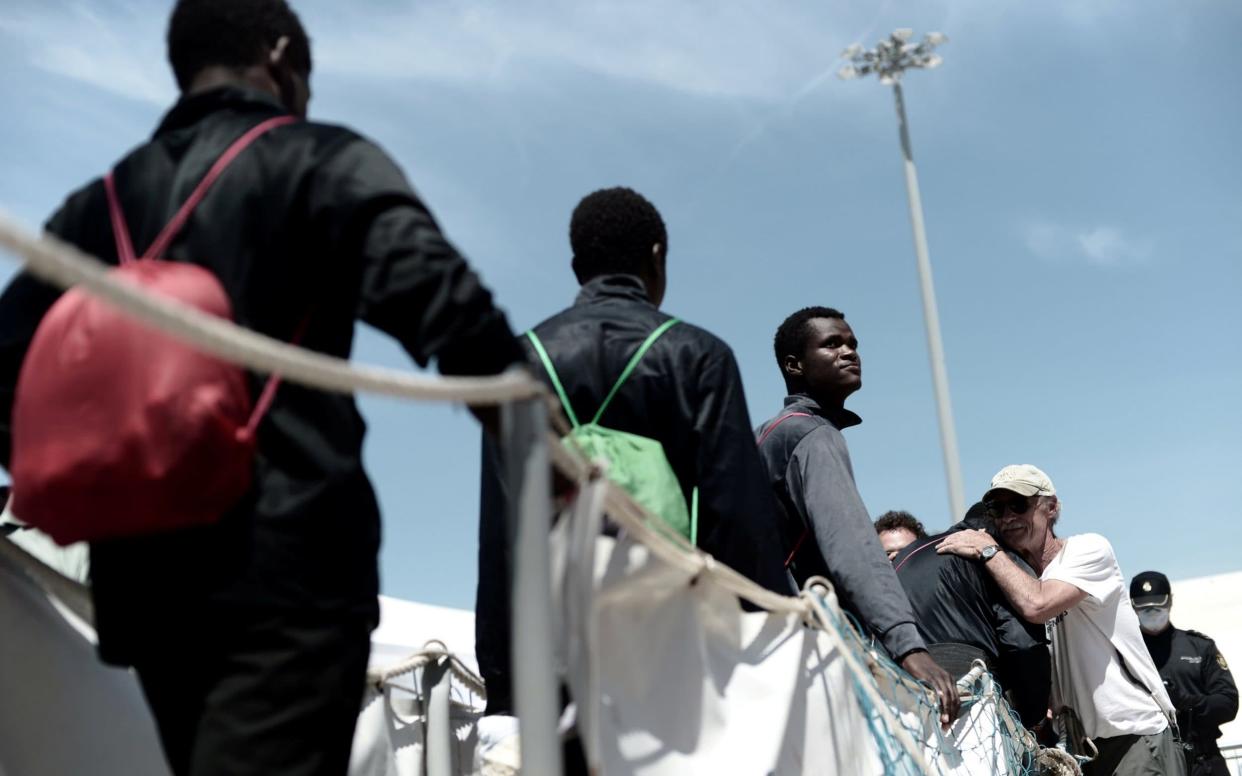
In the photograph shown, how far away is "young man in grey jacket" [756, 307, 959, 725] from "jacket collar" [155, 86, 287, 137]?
2072mm

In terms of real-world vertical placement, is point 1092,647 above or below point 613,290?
below

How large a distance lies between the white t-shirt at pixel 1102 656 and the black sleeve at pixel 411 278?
396 cm

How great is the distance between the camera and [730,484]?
306 centimetres

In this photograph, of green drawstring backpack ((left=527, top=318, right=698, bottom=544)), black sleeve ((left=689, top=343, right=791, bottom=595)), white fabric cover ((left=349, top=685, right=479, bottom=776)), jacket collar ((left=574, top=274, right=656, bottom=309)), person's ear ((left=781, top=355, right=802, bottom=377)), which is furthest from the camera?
person's ear ((left=781, top=355, right=802, bottom=377))

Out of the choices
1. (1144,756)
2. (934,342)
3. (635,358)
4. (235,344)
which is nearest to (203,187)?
(235,344)

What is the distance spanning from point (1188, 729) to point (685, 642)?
741cm

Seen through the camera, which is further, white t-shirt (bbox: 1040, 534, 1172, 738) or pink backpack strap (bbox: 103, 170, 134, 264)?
white t-shirt (bbox: 1040, 534, 1172, 738)

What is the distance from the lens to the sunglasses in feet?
18.7

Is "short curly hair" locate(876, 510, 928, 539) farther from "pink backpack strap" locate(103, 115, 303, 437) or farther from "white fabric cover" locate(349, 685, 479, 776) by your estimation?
"pink backpack strap" locate(103, 115, 303, 437)

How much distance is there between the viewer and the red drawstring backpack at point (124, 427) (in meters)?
1.88

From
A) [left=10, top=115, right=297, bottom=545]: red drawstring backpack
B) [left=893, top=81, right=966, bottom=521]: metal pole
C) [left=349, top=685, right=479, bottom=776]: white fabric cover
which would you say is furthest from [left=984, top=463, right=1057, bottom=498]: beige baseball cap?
[left=893, top=81, right=966, bottom=521]: metal pole

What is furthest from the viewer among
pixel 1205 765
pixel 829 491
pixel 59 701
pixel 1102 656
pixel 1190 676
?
pixel 1190 676

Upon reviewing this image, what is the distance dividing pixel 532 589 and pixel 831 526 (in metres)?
2.11

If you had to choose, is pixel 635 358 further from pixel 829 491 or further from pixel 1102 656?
pixel 1102 656
